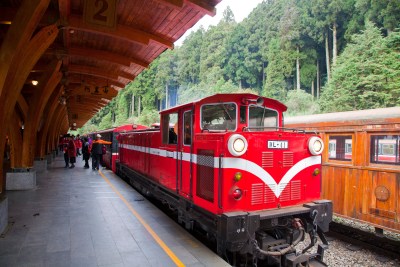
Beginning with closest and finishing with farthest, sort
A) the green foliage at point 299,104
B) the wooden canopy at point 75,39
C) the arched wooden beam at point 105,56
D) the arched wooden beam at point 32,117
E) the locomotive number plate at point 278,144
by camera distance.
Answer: the locomotive number plate at point 278,144 < the wooden canopy at point 75,39 < the arched wooden beam at point 105,56 < the arched wooden beam at point 32,117 < the green foliage at point 299,104

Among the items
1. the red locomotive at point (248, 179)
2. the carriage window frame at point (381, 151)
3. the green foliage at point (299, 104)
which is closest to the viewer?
the red locomotive at point (248, 179)

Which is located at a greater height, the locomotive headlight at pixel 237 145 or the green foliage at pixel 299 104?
the green foliage at pixel 299 104

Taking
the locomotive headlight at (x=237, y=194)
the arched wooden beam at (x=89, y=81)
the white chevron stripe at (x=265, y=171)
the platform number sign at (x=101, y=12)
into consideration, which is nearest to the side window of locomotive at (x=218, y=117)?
the white chevron stripe at (x=265, y=171)

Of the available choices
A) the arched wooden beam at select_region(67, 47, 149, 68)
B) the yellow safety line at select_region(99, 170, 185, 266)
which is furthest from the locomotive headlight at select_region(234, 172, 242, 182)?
the arched wooden beam at select_region(67, 47, 149, 68)

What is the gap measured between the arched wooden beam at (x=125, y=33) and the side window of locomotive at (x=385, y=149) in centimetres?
575

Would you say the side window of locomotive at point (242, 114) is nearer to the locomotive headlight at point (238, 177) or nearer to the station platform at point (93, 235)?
the locomotive headlight at point (238, 177)

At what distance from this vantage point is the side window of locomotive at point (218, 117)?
5723 millimetres

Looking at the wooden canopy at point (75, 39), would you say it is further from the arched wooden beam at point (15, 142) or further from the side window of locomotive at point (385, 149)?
the side window of locomotive at point (385, 149)

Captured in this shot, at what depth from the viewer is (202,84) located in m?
54.8

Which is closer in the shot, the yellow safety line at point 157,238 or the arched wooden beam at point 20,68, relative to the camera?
the yellow safety line at point 157,238

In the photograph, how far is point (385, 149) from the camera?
21.9 ft

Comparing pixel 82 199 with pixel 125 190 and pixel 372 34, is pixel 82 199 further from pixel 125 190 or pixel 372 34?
pixel 372 34

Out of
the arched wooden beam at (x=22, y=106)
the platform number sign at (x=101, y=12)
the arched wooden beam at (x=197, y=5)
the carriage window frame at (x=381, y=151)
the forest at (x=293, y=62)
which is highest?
the forest at (x=293, y=62)

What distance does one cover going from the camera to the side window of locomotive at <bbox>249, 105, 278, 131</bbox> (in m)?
5.93
